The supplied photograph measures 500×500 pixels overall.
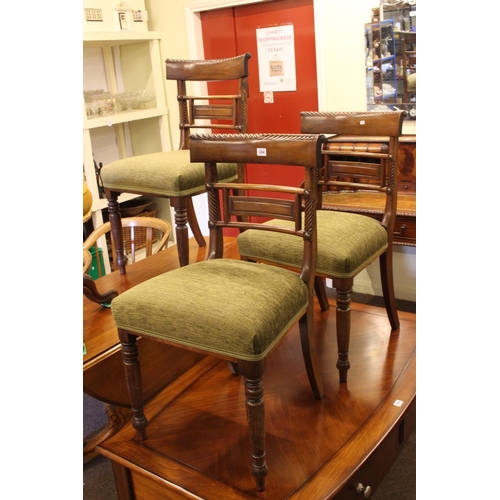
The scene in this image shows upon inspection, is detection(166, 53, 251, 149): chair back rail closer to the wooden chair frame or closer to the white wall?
the wooden chair frame

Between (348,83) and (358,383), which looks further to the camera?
(348,83)

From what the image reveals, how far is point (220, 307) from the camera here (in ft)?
4.39

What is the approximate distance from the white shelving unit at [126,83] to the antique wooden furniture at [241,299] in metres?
2.41

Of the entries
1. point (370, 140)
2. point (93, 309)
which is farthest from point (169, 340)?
point (370, 140)

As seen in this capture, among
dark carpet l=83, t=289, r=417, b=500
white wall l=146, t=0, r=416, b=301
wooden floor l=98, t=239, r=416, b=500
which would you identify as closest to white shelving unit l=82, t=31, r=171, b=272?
white wall l=146, t=0, r=416, b=301

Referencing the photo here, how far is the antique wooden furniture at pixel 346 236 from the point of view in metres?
1.75

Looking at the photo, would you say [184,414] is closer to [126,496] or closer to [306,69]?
[126,496]

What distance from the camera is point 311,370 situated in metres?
1.69

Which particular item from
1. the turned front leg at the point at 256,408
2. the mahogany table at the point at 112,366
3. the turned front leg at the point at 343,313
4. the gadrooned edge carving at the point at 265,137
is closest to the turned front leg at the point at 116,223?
the mahogany table at the point at 112,366

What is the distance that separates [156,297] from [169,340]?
12 cm

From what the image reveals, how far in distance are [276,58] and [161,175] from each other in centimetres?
197

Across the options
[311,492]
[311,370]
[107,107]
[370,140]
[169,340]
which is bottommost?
[311,492]

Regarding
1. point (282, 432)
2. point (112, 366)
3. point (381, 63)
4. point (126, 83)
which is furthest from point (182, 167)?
point (126, 83)

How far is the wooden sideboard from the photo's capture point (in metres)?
→ 2.80
